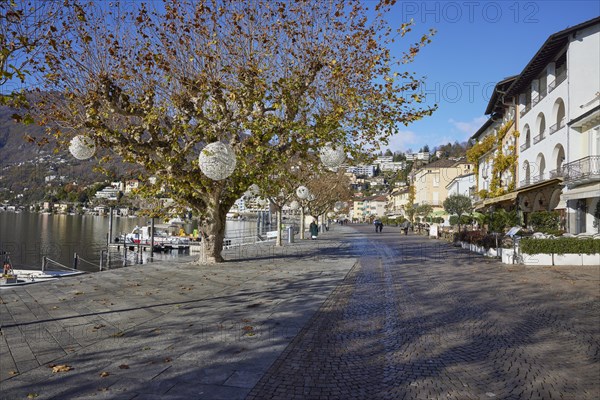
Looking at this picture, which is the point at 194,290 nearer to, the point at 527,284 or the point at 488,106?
the point at 527,284

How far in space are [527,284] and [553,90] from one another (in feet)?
68.4

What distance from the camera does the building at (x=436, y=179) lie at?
75.8 m

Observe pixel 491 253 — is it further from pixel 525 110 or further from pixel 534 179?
pixel 525 110

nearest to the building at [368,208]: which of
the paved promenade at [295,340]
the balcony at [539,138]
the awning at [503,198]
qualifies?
the awning at [503,198]

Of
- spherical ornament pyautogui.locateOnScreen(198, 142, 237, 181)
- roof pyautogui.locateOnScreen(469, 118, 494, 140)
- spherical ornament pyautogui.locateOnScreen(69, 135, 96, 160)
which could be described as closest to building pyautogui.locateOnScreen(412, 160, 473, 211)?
roof pyautogui.locateOnScreen(469, 118, 494, 140)

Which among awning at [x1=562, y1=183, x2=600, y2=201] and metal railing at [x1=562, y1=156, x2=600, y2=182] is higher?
metal railing at [x1=562, y1=156, x2=600, y2=182]

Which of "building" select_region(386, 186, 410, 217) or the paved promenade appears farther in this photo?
"building" select_region(386, 186, 410, 217)

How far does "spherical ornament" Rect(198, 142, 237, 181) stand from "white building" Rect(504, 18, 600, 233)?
18.1m

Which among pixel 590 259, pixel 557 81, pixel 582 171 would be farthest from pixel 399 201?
pixel 590 259

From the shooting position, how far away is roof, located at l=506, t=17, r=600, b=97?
24853mm

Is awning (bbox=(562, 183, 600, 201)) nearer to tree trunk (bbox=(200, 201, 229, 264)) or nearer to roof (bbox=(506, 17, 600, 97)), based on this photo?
roof (bbox=(506, 17, 600, 97))

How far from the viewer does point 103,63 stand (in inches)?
485

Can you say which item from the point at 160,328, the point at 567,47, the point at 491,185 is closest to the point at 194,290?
the point at 160,328

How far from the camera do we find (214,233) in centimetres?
1537
